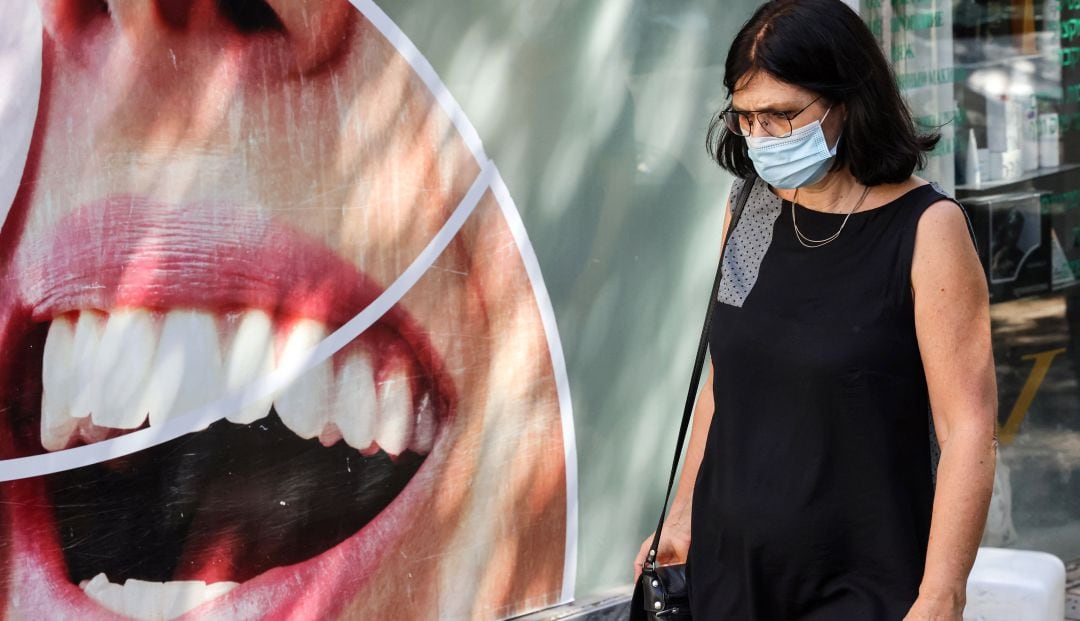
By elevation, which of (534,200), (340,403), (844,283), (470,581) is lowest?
(470,581)

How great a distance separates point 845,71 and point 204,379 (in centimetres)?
187

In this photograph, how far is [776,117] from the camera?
2.41m

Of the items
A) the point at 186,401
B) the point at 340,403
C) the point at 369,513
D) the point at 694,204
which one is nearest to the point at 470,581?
the point at 369,513

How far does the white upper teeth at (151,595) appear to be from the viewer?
10.9 ft

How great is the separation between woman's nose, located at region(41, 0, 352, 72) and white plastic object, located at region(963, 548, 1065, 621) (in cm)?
234

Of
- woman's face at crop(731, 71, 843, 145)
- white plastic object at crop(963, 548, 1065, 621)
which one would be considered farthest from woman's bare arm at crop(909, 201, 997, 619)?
white plastic object at crop(963, 548, 1065, 621)

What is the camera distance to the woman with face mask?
224 centimetres

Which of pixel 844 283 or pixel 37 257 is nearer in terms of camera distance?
pixel 844 283

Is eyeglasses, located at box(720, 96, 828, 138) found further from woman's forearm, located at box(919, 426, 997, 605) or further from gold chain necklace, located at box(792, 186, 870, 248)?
woman's forearm, located at box(919, 426, 997, 605)

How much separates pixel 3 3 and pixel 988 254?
164 inches

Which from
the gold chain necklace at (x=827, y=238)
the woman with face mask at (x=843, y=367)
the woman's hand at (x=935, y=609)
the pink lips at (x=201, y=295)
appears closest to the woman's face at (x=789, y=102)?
the woman with face mask at (x=843, y=367)

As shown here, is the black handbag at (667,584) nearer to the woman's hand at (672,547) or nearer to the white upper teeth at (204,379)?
the woman's hand at (672,547)

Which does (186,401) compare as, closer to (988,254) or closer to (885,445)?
(885,445)

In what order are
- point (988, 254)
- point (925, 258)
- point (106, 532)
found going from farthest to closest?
point (988, 254) < point (106, 532) < point (925, 258)
